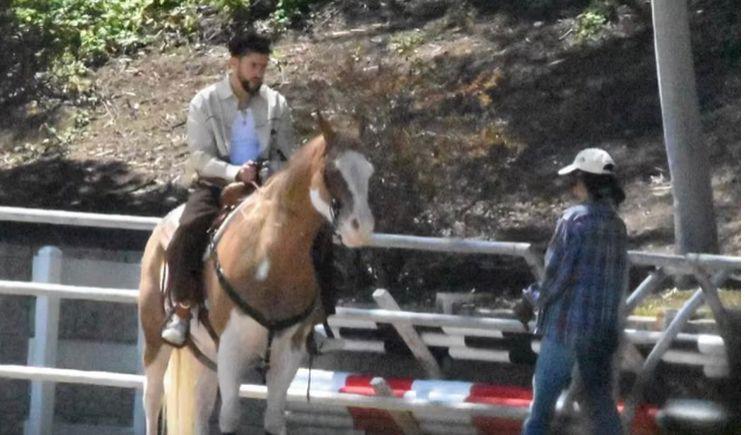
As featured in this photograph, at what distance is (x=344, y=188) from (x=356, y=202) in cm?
12

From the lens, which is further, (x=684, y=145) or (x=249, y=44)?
(x=684, y=145)

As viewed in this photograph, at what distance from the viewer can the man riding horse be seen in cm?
911

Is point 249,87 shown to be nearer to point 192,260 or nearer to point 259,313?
point 192,260

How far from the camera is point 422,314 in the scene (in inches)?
396

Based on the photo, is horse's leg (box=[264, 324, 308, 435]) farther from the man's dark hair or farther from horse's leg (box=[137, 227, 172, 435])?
the man's dark hair

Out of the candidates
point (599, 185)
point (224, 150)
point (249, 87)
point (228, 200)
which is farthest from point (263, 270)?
→ point (599, 185)

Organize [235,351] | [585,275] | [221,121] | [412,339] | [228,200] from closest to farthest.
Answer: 1. [585,275]
2. [235,351]
3. [228,200]
4. [221,121]
5. [412,339]

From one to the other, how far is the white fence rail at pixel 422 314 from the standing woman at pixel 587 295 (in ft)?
2.26

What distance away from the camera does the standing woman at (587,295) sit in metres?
8.59

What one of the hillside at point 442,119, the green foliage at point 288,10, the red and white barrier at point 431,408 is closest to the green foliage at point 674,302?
the red and white barrier at point 431,408

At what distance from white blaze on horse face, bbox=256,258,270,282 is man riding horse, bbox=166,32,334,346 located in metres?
0.35

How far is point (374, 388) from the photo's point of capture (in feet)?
33.1

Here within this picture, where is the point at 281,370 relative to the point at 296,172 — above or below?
below

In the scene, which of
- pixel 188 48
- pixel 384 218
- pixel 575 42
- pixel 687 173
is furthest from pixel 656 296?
pixel 188 48
